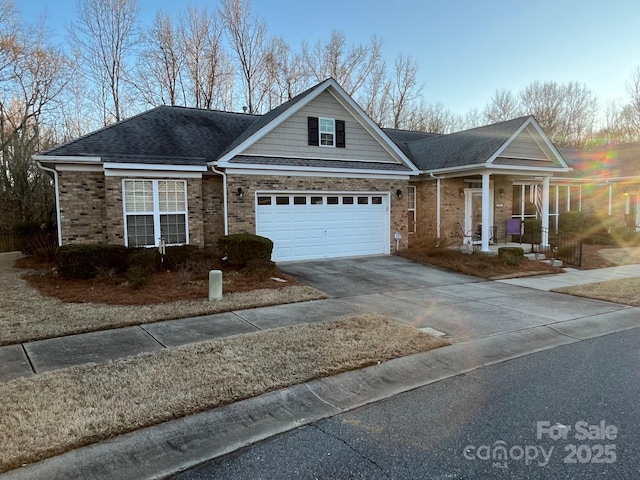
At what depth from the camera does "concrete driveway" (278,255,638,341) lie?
24.0 feet

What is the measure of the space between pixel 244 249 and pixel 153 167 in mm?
3570

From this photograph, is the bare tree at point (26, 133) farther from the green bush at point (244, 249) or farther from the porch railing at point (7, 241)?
the green bush at point (244, 249)

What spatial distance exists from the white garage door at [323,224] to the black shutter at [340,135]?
69.5 inches

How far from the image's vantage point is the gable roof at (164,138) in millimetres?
11891

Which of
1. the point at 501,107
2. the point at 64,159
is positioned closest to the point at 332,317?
the point at 64,159

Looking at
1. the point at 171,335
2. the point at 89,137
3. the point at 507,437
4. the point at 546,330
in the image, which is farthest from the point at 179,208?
the point at 507,437

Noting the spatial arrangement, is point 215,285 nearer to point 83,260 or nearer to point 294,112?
point 83,260

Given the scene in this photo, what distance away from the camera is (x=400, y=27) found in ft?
65.9

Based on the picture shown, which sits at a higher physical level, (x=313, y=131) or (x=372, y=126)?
(x=372, y=126)

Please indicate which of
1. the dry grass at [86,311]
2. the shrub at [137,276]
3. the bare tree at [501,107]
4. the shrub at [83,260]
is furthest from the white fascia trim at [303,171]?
the bare tree at [501,107]

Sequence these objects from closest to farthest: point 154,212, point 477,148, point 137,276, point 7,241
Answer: point 137,276
point 154,212
point 477,148
point 7,241

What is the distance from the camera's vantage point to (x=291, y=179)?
543 inches

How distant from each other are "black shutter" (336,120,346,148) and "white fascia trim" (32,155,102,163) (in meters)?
7.52

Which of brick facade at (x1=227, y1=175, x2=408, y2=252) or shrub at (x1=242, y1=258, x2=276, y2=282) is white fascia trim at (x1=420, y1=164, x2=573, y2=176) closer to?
brick facade at (x1=227, y1=175, x2=408, y2=252)
